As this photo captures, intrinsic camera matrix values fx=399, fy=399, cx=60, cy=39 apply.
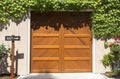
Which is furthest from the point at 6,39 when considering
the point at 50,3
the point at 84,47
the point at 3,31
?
the point at 84,47

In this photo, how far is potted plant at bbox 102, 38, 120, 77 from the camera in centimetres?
1475

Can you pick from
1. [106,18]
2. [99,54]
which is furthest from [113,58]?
[106,18]

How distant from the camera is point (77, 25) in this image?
1535 centimetres

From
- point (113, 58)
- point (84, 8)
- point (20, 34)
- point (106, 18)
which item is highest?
point (84, 8)

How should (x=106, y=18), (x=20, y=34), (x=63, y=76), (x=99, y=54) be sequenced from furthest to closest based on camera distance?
(x=99, y=54)
(x=106, y=18)
(x=20, y=34)
(x=63, y=76)

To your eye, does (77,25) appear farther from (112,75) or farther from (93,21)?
(112,75)

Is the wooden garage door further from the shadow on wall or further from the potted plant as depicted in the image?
the potted plant

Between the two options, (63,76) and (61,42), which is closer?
(63,76)

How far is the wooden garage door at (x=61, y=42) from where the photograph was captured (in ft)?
49.9

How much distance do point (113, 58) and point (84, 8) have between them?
2.17 meters

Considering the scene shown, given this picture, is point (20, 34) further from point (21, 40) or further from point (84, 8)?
point (84, 8)

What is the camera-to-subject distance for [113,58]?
1491cm

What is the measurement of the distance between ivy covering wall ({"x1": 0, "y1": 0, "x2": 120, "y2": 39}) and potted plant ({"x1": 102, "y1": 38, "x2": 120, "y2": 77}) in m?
0.35

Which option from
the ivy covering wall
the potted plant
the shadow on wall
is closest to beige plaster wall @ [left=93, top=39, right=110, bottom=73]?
the potted plant
